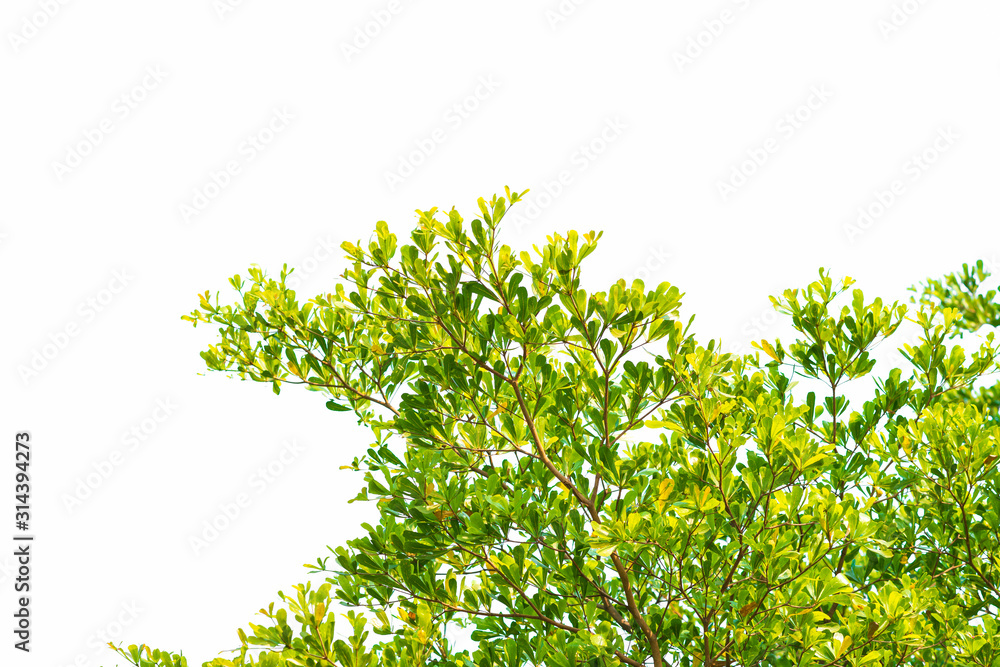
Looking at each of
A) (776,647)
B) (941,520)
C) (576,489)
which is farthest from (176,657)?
(941,520)

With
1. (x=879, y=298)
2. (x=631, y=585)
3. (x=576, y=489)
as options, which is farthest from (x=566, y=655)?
(x=879, y=298)

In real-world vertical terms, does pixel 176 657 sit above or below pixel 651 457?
below

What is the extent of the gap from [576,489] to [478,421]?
0.67 meters

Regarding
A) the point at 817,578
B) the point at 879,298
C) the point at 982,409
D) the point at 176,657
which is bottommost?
the point at 176,657

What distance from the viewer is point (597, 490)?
4.22 m

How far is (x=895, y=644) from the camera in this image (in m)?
3.95

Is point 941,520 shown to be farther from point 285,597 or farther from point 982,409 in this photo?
point 285,597

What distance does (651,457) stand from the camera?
4625 millimetres

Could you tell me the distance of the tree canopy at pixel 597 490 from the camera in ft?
12.4

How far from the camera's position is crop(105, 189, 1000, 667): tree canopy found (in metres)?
3.79

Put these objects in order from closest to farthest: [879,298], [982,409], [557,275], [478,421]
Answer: [557,275] < [478,421] < [879,298] < [982,409]

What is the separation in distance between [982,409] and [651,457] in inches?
158

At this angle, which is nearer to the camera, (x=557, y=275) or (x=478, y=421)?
(x=557, y=275)

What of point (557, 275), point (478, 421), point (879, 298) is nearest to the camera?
point (557, 275)
